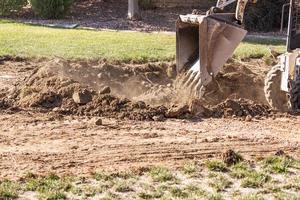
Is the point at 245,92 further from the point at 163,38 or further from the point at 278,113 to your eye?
the point at 163,38

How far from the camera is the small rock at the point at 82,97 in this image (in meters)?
9.72

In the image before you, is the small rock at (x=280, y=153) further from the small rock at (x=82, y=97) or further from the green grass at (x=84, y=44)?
the green grass at (x=84, y=44)

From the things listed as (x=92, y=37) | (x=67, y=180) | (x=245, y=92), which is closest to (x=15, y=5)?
(x=92, y=37)

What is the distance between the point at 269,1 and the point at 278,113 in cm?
1138

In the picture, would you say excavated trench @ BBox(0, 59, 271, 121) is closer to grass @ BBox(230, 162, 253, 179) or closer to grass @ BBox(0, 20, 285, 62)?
grass @ BBox(0, 20, 285, 62)

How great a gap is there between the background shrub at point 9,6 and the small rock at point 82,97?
13577mm

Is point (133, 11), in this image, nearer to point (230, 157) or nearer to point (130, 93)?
point (130, 93)

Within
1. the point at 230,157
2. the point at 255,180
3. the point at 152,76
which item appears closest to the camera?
the point at 255,180

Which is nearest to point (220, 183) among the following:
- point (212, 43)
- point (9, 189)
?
point (9, 189)

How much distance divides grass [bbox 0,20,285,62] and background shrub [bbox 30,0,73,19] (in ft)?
9.99

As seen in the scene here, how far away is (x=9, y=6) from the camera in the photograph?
22766mm

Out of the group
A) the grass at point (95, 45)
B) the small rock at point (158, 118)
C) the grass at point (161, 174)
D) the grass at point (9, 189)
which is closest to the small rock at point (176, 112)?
the small rock at point (158, 118)

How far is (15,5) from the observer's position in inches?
899

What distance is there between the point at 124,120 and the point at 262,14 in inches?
476
